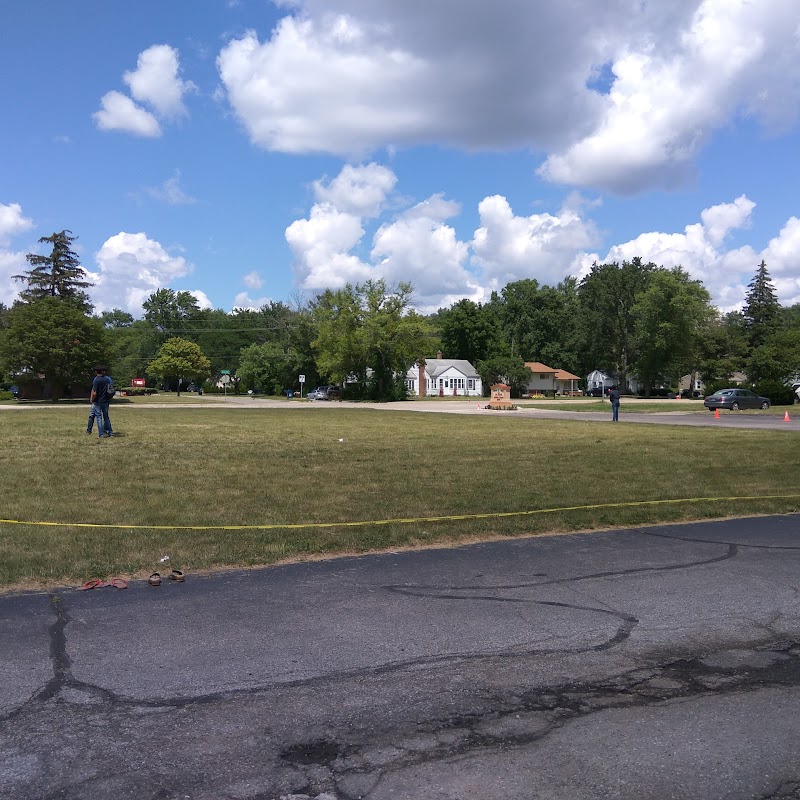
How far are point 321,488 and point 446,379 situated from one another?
88.8m

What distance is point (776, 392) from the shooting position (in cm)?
5153

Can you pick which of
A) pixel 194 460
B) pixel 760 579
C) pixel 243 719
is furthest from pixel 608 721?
pixel 194 460

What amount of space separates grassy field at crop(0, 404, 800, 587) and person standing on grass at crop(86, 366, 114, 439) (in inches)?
34.5

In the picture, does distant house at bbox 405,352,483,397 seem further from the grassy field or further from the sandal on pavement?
the sandal on pavement

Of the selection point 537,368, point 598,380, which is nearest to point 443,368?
point 537,368

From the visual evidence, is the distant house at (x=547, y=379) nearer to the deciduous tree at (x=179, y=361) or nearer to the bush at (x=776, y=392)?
the deciduous tree at (x=179, y=361)

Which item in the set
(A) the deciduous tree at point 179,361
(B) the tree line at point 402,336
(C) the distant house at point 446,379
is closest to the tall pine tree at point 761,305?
(B) the tree line at point 402,336

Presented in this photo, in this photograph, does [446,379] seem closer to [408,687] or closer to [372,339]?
[372,339]

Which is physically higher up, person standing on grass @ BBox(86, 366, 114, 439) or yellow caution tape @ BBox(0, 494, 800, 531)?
person standing on grass @ BBox(86, 366, 114, 439)

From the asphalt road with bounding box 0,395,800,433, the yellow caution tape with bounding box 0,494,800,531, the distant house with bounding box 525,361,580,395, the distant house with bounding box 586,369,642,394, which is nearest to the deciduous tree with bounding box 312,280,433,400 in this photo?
the asphalt road with bounding box 0,395,800,433

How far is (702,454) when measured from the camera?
1822 centimetres

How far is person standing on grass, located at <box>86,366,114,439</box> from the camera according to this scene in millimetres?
20984

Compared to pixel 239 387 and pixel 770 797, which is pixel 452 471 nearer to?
pixel 770 797

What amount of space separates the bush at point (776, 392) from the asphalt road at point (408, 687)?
4959 centimetres
